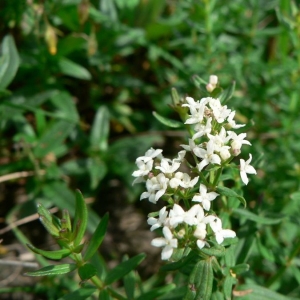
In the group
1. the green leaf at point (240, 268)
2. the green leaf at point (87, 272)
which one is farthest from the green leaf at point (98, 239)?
the green leaf at point (240, 268)

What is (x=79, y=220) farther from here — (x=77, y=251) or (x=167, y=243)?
(x=167, y=243)

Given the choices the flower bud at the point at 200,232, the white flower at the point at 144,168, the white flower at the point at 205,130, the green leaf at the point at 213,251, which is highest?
the white flower at the point at 205,130

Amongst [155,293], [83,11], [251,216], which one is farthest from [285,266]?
[83,11]

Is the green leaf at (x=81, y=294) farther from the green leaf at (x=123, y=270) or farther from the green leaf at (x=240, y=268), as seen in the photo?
the green leaf at (x=240, y=268)

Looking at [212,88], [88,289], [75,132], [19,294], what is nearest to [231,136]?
[212,88]

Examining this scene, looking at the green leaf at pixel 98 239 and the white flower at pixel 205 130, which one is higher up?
the white flower at pixel 205 130
